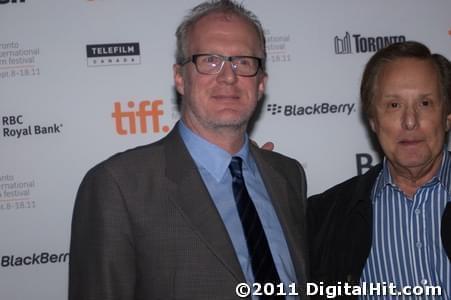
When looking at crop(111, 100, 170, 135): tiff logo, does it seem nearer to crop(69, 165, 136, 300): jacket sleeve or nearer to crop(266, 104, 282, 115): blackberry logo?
crop(266, 104, 282, 115): blackberry logo

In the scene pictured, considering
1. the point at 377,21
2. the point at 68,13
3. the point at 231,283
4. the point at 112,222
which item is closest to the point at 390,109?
the point at 231,283

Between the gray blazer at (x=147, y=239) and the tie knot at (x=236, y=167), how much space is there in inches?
6.9

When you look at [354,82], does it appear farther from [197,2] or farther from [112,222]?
[112,222]

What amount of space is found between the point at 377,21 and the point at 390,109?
5.21ft

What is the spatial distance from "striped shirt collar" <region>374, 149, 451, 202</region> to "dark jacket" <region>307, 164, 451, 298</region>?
1.5 inches

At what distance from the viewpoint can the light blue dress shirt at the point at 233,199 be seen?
1.89 m

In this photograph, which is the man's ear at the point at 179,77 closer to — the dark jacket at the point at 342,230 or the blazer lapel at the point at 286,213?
the blazer lapel at the point at 286,213

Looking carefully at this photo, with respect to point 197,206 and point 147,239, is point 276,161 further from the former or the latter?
point 147,239

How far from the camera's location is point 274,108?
3295mm

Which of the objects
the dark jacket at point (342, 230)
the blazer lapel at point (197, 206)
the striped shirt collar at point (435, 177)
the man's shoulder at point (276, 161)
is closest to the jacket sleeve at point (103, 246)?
the blazer lapel at point (197, 206)

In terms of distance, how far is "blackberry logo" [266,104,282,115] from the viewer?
3.29 m

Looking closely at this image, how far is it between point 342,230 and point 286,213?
0.87 ft

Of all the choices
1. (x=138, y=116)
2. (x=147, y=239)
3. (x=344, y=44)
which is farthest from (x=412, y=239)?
(x=138, y=116)

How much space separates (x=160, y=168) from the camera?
1929 millimetres
